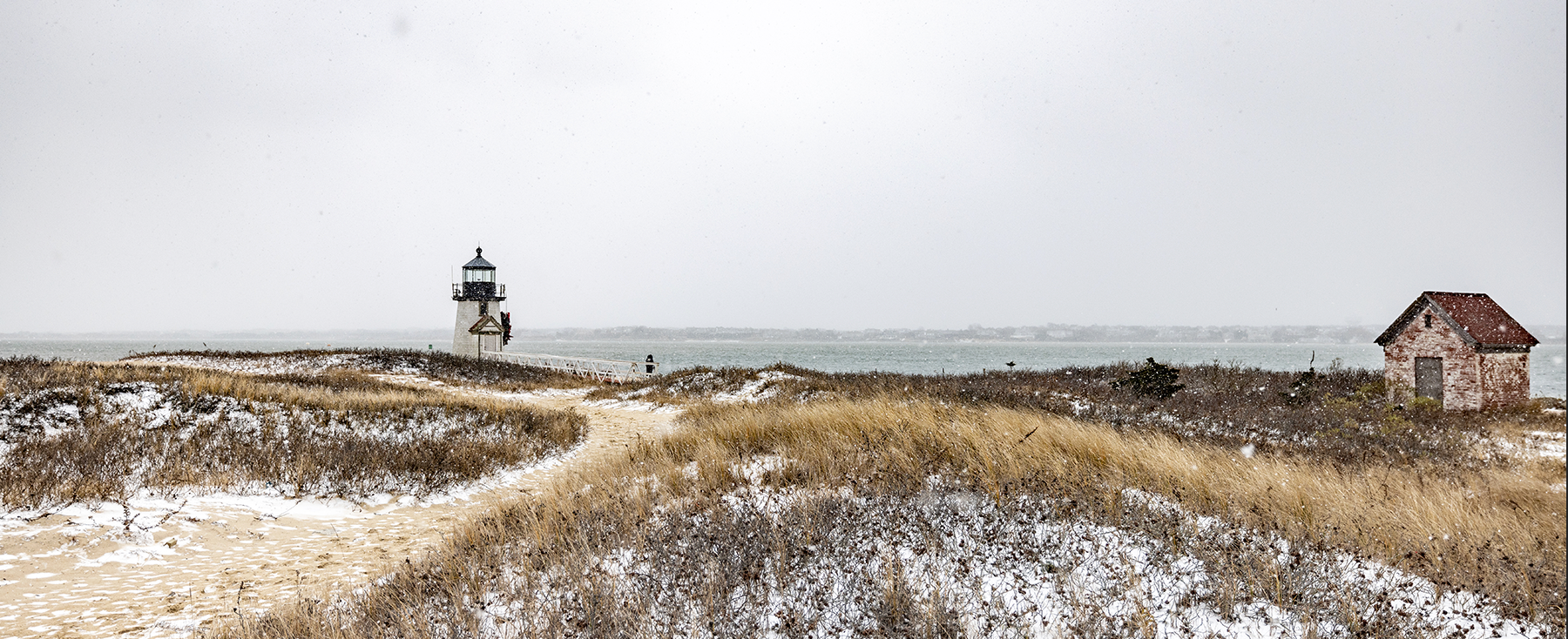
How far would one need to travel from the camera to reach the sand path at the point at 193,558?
5.30 m

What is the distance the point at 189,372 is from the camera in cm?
1675

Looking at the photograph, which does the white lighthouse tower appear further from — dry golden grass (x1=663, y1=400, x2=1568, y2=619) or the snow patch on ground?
the snow patch on ground

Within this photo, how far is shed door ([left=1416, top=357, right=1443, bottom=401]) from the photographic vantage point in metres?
15.2

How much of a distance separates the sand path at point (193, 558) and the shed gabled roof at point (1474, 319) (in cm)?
1870

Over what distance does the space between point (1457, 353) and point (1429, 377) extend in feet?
4.07

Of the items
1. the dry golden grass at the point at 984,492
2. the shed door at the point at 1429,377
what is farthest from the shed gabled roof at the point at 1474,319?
the dry golden grass at the point at 984,492

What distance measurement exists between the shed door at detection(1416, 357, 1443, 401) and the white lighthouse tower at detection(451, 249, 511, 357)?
4037 centimetres

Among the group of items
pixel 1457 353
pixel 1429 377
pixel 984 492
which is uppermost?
pixel 1457 353

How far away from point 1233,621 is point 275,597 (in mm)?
7226

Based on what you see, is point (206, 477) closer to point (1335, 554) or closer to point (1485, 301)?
point (1335, 554)

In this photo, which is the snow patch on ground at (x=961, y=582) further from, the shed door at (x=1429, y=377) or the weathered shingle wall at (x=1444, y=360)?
the shed door at (x=1429, y=377)

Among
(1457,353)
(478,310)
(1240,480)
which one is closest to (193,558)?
(1240,480)

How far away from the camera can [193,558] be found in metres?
6.74

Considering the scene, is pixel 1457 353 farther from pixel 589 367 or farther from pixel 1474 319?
pixel 589 367
